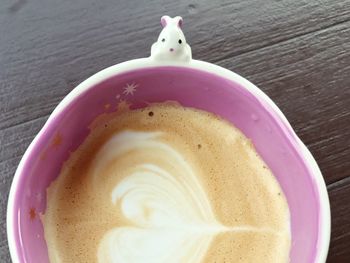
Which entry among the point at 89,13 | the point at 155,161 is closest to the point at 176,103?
the point at 155,161

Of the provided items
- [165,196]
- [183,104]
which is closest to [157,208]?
[165,196]

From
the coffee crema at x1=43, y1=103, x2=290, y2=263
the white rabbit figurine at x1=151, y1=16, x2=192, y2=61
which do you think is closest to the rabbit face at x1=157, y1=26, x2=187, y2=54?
the white rabbit figurine at x1=151, y1=16, x2=192, y2=61

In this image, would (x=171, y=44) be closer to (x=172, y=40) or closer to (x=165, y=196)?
(x=172, y=40)

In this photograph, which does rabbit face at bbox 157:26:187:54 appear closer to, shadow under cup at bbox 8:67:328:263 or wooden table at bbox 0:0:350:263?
shadow under cup at bbox 8:67:328:263

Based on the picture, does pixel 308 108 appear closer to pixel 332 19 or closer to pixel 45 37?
pixel 332 19

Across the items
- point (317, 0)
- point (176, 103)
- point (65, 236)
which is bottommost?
point (65, 236)

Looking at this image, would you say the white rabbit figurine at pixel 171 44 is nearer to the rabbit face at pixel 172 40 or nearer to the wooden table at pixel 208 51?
the rabbit face at pixel 172 40

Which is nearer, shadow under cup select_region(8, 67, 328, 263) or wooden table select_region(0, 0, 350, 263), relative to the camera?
shadow under cup select_region(8, 67, 328, 263)
